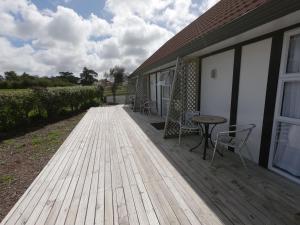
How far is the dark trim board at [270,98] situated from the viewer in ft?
8.77

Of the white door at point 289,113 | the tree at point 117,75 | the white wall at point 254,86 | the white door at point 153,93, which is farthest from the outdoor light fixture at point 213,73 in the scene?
the tree at point 117,75

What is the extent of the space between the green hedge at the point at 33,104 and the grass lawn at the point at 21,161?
985 mm

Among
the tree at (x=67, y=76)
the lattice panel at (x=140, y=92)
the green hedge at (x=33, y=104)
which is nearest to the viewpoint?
the green hedge at (x=33, y=104)

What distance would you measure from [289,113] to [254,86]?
0.76 metres

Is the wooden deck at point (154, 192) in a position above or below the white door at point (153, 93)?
below

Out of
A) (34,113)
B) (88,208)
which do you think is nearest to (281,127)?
(88,208)

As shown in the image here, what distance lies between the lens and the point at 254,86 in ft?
10.3

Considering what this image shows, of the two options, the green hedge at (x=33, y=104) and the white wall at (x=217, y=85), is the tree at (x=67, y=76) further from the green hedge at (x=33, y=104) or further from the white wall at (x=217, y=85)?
the white wall at (x=217, y=85)

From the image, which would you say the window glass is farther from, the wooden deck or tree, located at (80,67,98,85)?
tree, located at (80,67,98,85)

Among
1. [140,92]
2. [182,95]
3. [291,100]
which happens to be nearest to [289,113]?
[291,100]

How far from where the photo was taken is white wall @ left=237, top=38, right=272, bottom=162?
2941 mm

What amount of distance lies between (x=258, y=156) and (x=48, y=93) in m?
8.86

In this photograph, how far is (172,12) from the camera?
761cm

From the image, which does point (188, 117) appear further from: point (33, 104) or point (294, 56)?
point (33, 104)
